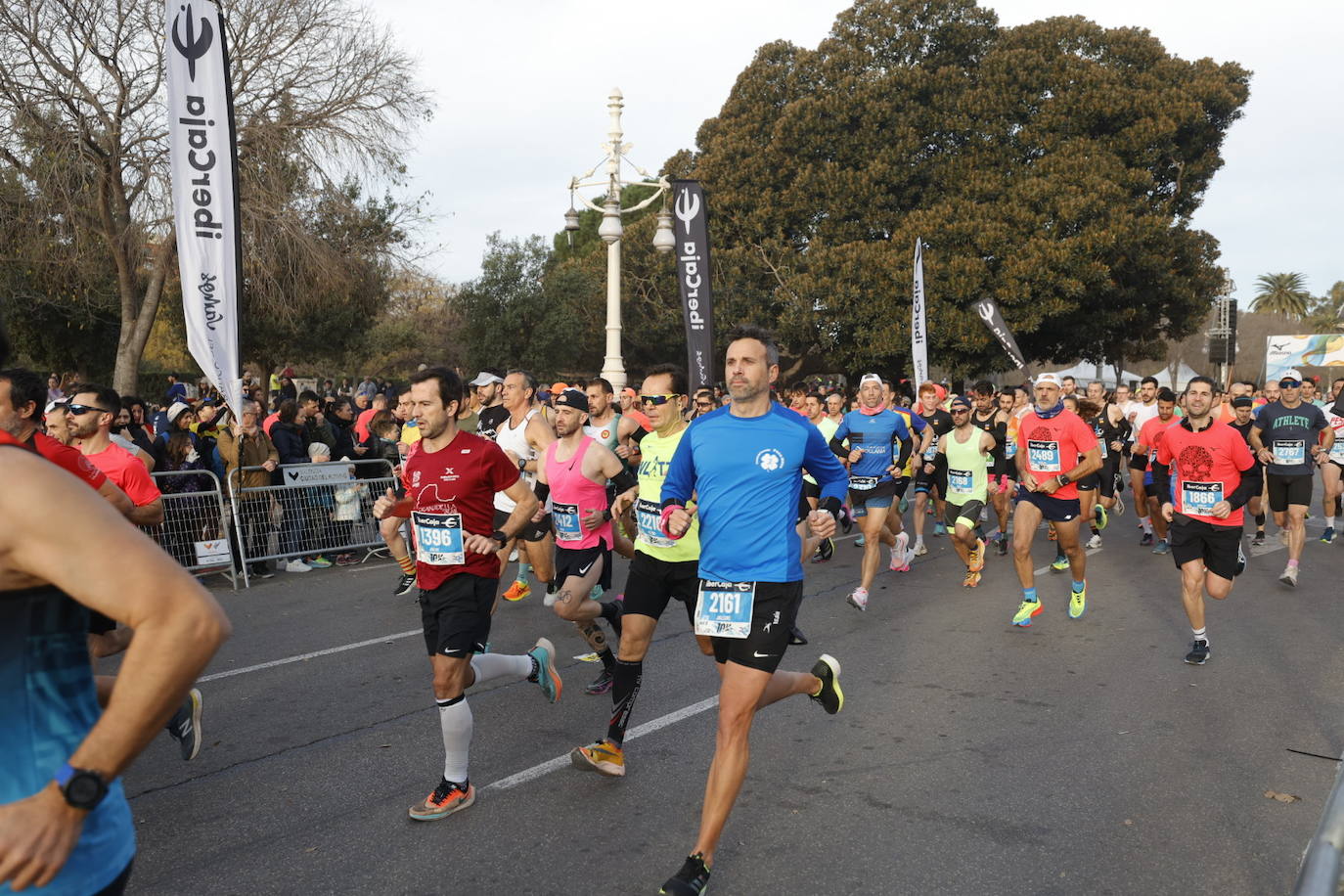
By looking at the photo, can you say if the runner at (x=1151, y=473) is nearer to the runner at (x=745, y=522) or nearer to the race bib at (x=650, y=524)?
the race bib at (x=650, y=524)

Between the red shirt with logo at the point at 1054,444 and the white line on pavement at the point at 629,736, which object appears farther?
the red shirt with logo at the point at 1054,444

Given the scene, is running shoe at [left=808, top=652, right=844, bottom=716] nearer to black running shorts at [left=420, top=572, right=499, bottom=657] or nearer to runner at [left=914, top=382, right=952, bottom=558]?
black running shorts at [left=420, top=572, right=499, bottom=657]

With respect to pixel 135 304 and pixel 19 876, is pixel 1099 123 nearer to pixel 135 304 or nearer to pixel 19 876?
pixel 135 304

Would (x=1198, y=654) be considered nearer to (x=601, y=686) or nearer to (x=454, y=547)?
(x=601, y=686)

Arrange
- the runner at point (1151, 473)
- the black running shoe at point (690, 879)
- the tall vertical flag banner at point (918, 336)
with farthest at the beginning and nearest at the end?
the tall vertical flag banner at point (918, 336)
the runner at point (1151, 473)
the black running shoe at point (690, 879)

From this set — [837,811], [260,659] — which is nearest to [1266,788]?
[837,811]

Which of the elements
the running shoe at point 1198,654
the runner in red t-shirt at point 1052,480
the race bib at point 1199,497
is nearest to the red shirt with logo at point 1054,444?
the runner in red t-shirt at point 1052,480

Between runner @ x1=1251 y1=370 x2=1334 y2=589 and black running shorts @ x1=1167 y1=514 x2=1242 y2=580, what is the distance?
4297 mm

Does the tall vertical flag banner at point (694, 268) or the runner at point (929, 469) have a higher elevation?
the tall vertical flag banner at point (694, 268)

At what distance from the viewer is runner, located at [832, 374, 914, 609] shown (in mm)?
9305

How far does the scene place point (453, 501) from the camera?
15.5ft

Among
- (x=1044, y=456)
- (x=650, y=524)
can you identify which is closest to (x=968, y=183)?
(x=1044, y=456)

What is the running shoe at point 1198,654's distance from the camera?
6656 mm

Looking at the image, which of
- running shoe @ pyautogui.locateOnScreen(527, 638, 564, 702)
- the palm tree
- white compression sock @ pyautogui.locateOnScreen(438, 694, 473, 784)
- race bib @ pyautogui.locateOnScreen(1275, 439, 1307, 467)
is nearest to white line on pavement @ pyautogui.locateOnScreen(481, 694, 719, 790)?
white compression sock @ pyautogui.locateOnScreen(438, 694, 473, 784)
